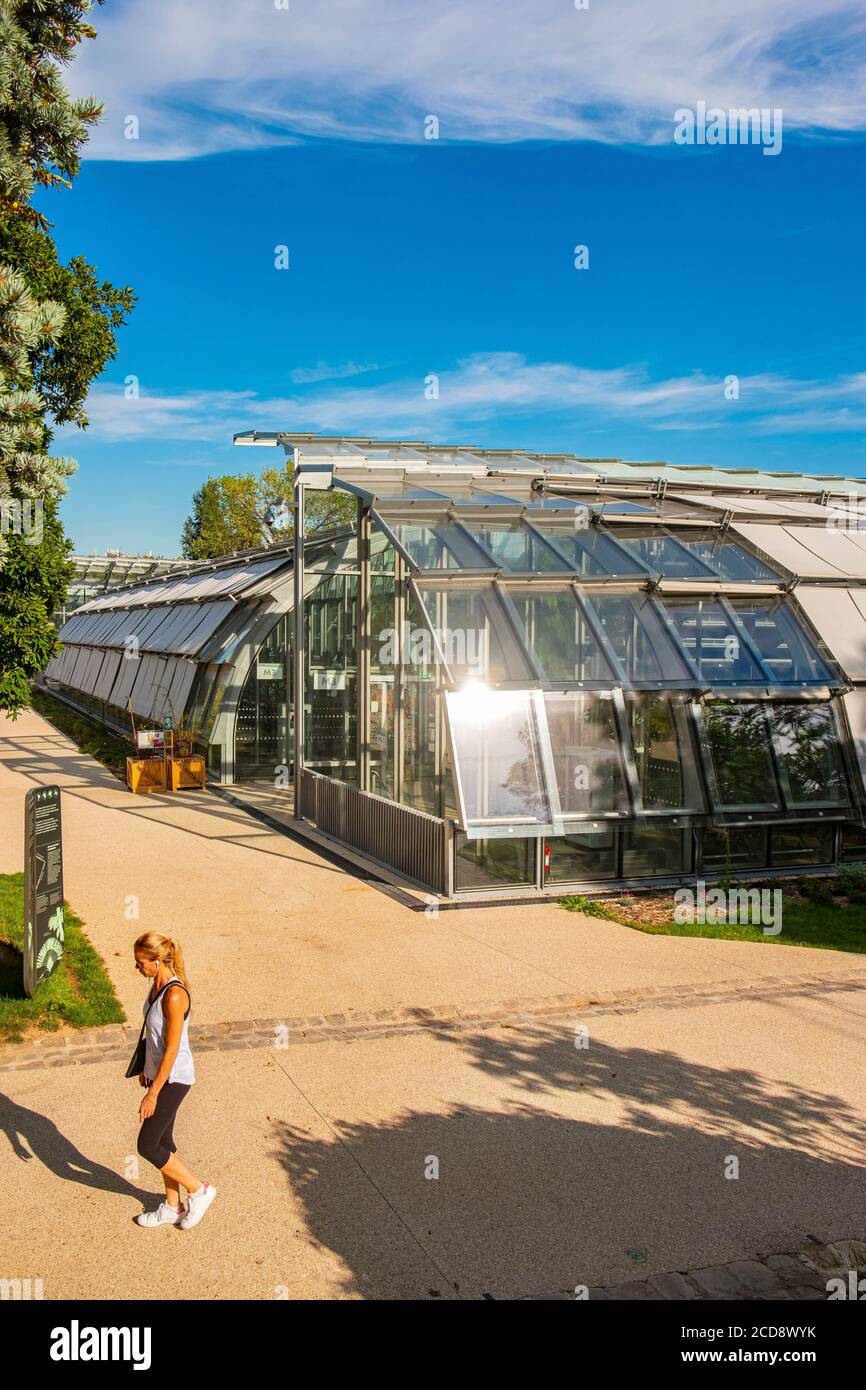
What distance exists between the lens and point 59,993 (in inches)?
382

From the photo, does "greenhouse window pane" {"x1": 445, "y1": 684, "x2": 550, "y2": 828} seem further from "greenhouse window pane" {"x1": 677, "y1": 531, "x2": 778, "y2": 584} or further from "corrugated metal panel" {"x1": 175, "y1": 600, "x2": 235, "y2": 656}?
"corrugated metal panel" {"x1": 175, "y1": 600, "x2": 235, "y2": 656}

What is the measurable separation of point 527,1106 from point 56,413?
7840mm

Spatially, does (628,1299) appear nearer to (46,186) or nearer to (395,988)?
(395,988)

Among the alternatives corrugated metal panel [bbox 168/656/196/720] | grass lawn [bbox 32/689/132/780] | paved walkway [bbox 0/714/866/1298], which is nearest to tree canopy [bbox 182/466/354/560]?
grass lawn [bbox 32/689/132/780]

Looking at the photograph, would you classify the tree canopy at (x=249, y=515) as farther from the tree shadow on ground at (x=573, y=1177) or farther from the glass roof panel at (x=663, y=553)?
the tree shadow on ground at (x=573, y=1177)

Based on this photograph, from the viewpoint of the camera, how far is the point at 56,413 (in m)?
10.2

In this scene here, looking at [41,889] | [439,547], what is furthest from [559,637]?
[41,889]

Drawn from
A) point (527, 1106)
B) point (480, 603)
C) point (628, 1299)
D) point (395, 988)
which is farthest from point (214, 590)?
point (628, 1299)

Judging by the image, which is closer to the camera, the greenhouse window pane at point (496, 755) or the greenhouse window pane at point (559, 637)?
the greenhouse window pane at point (496, 755)

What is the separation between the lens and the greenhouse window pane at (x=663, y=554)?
17016 mm

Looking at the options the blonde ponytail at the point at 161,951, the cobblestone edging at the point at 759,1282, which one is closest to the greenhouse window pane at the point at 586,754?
the cobblestone edging at the point at 759,1282

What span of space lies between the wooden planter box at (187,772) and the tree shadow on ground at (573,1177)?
16.3m

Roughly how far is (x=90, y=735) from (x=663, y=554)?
79.0 feet

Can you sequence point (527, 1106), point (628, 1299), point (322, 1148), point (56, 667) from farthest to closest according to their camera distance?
point (56, 667) → point (527, 1106) → point (322, 1148) → point (628, 1299)
